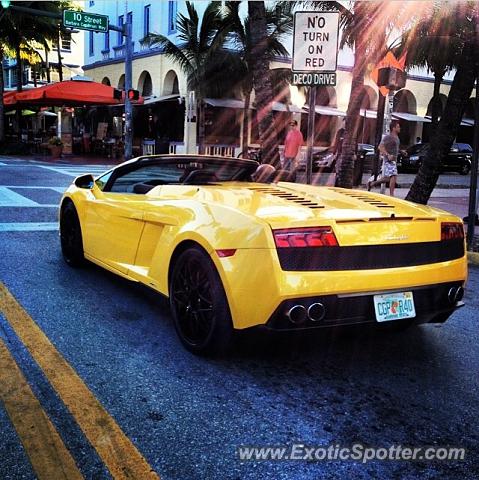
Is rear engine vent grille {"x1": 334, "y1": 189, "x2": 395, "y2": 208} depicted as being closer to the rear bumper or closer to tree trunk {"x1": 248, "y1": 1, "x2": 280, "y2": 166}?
the rear bumper

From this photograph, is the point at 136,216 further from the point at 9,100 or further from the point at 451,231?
the point at 9,100

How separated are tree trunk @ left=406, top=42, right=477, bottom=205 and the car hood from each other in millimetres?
5536

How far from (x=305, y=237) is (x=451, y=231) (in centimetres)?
111

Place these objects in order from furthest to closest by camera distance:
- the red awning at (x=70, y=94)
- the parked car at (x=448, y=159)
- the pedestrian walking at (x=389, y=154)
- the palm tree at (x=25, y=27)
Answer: the palm tree at (x=25, y=27) → the parked car at (x=448, y=159) → the red awning at (x=70, y=94) → the pedestrian walking at (x=389, y=154)

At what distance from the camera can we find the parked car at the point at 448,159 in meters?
25.6

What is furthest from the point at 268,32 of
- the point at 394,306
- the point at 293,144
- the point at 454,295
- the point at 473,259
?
the point at 394,306

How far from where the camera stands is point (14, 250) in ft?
21.2

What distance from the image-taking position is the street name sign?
1895 centimetres

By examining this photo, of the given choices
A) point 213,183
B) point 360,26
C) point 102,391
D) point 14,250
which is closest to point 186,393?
point 102,391

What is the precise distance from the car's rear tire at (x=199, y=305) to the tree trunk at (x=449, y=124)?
663cm

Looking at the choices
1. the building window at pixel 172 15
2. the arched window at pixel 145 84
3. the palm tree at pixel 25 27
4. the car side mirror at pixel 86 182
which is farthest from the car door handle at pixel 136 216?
the arched window at pixel 145 84

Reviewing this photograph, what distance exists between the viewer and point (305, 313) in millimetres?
3084

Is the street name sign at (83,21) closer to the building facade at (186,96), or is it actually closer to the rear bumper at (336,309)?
the building facade at (186,96)

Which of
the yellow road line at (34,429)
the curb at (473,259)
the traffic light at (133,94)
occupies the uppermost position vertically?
the traffic light at (133,94)
